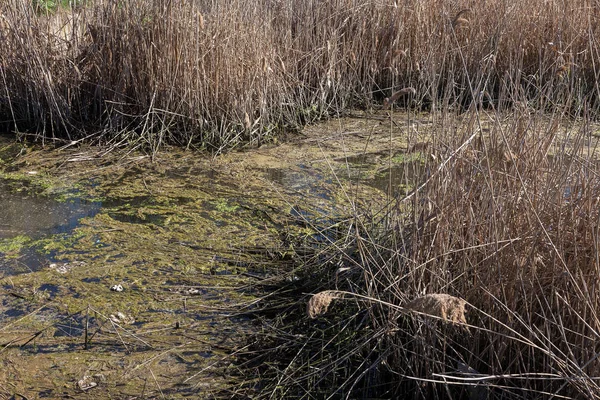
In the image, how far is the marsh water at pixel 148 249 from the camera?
227 cm

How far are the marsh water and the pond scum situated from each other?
16 cm

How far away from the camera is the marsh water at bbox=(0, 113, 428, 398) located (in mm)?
2273

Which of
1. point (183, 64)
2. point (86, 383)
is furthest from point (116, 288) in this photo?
point (183, 64)

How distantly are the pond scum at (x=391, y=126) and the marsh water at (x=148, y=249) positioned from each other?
0.54 feet

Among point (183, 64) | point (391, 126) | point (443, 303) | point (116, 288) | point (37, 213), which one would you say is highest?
point (391, 126)

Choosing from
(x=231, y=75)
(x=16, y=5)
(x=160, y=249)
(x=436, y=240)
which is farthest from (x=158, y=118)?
(x=436, y=240)

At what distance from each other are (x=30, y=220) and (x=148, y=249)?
72cm

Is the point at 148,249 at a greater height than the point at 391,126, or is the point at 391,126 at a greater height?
the point at 391,126

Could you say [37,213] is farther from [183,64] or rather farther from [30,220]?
[183,64]

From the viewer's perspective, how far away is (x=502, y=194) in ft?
6.29

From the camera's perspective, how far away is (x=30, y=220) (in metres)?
3.44

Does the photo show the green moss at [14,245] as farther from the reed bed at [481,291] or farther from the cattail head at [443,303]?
the cattail head at [443,303]

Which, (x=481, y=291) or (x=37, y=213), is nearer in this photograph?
(x=481, y=291)

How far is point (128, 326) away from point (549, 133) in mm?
1532
